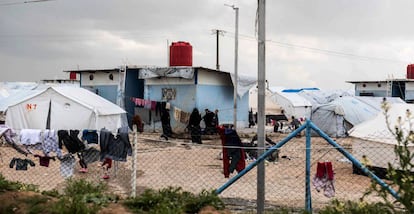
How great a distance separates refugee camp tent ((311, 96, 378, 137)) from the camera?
72.9ft

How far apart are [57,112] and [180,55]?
728cm

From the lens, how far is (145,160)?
1279cm

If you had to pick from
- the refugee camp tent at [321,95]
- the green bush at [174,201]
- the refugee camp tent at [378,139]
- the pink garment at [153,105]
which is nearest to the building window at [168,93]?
the pink garment at [153,105]

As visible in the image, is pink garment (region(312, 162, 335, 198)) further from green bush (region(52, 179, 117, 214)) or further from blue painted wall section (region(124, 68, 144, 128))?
blue painted wall section (region(124, 68, 144, 128))

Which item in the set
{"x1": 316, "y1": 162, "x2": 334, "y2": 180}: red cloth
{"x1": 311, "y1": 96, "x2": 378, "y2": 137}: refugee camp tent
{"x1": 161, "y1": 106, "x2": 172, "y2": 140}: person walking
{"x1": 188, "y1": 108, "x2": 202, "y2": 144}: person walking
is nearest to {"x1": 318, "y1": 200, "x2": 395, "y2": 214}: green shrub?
{"x1": 316, "y1": 162, "x2": 334, "y2": 180}: red cloth

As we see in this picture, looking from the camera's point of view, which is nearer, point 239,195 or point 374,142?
point 239,195

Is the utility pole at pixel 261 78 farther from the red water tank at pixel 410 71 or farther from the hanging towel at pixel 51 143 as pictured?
the red water tank at pixel 410 71

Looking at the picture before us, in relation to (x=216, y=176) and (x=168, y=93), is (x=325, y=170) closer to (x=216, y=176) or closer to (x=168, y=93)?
(x=216, y=176)

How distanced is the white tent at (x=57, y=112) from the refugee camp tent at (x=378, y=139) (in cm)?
987

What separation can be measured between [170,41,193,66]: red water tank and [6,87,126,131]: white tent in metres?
5.52

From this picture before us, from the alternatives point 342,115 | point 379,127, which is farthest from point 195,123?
point 379,127

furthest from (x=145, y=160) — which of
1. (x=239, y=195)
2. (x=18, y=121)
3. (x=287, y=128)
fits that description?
(x=287, y=128)

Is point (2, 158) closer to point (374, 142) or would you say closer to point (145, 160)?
point (145, 160)

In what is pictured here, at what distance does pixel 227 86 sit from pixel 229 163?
630 inches
